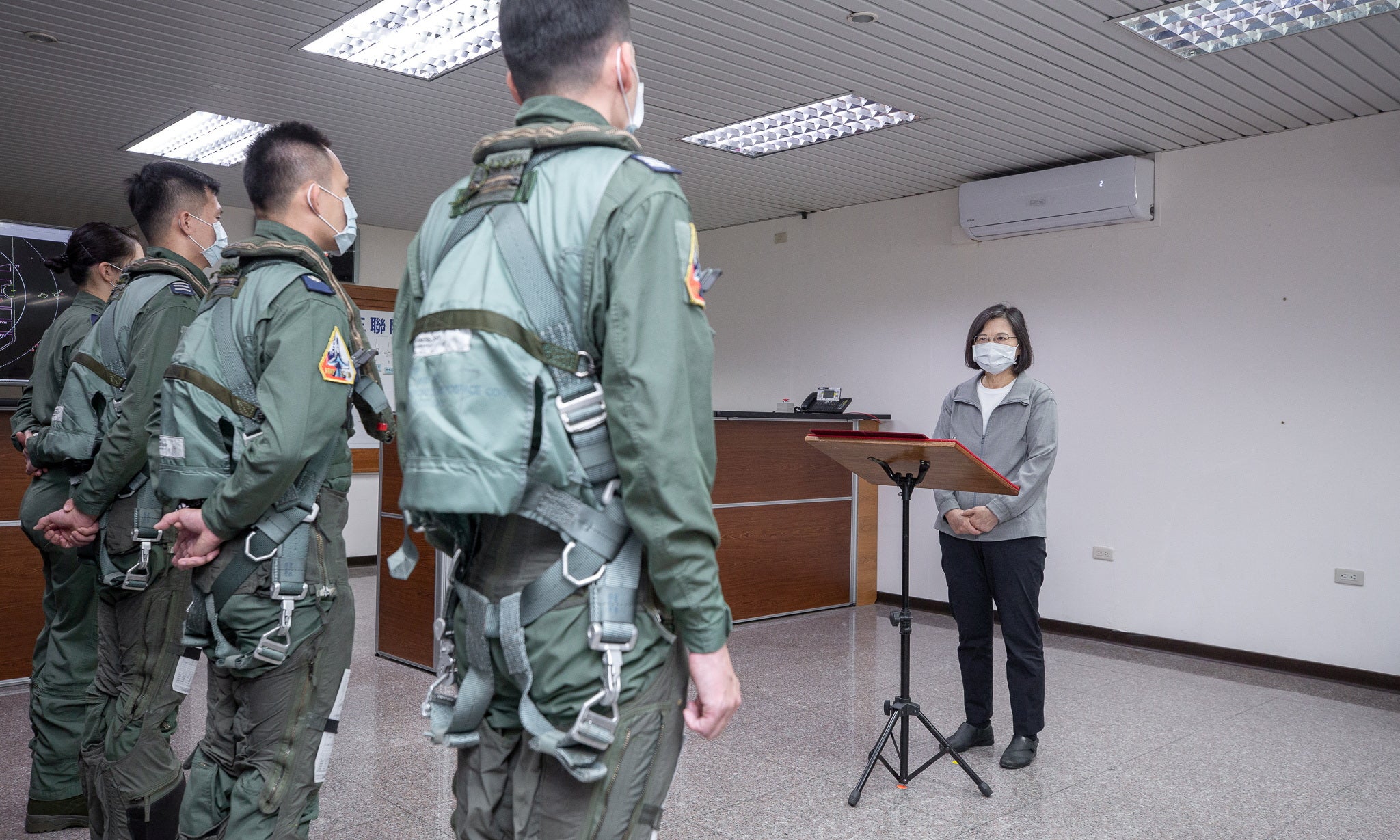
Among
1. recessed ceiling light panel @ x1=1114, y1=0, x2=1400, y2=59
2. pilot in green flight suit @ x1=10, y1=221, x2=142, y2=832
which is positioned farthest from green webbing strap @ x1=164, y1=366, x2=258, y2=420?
recessed ceiling light panel @ x1=1114, y1=0, x2=1400, y2=59

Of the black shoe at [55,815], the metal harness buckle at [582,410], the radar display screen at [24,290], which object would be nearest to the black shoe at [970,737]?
the black shoe at [55,815]

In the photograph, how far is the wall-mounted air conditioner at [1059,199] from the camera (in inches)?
210

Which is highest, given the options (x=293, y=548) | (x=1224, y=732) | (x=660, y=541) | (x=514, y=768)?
(x=660, y=541)

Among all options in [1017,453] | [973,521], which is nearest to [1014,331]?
[1017,453]

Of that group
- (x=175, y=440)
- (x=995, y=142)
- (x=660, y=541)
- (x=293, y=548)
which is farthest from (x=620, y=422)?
(x=995, y=142)

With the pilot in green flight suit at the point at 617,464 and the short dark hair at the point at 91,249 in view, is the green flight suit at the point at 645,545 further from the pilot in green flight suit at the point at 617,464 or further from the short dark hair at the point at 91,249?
the short dark hair at the point at 91,249

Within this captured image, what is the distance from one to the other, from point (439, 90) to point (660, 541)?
409 cm

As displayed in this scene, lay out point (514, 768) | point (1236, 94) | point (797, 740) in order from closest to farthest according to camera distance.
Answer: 1. point (514, 768)
2. point (797, 740)
3. point (1236, 94)

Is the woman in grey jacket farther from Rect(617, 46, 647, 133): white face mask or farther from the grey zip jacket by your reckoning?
Rect(617, 46, 647, 133): white face mask

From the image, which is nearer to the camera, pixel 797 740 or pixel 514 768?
pixel 514 768

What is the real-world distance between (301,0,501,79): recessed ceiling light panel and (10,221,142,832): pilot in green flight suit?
1.54m

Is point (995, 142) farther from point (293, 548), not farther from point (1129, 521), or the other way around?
point (293, 548)

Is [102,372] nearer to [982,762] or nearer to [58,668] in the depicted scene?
[58,668]

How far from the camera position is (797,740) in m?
3.60
